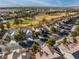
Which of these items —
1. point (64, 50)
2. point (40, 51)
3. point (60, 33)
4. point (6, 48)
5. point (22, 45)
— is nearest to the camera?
point (40, 51)

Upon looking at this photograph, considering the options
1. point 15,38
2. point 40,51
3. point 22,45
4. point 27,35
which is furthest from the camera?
point 27,35

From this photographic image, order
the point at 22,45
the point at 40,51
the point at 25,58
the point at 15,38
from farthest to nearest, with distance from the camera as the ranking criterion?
the point at 15,38 < the point at 22,45 < the point at 40,51 < the point at 25,58

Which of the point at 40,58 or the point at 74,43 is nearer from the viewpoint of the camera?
the point at 40,58

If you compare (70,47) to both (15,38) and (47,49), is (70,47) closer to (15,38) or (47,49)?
(47,49)

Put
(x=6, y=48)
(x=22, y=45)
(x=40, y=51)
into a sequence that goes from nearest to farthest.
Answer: (x=40, y=51) → (x=6, y=48) → (x=22, y=45)

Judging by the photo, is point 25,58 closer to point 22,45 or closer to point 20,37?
point 22,45

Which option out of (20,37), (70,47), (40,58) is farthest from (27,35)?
(40,58)

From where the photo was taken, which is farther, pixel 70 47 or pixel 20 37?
pixel 20 37

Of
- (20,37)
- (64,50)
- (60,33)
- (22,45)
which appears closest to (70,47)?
(64,50)
